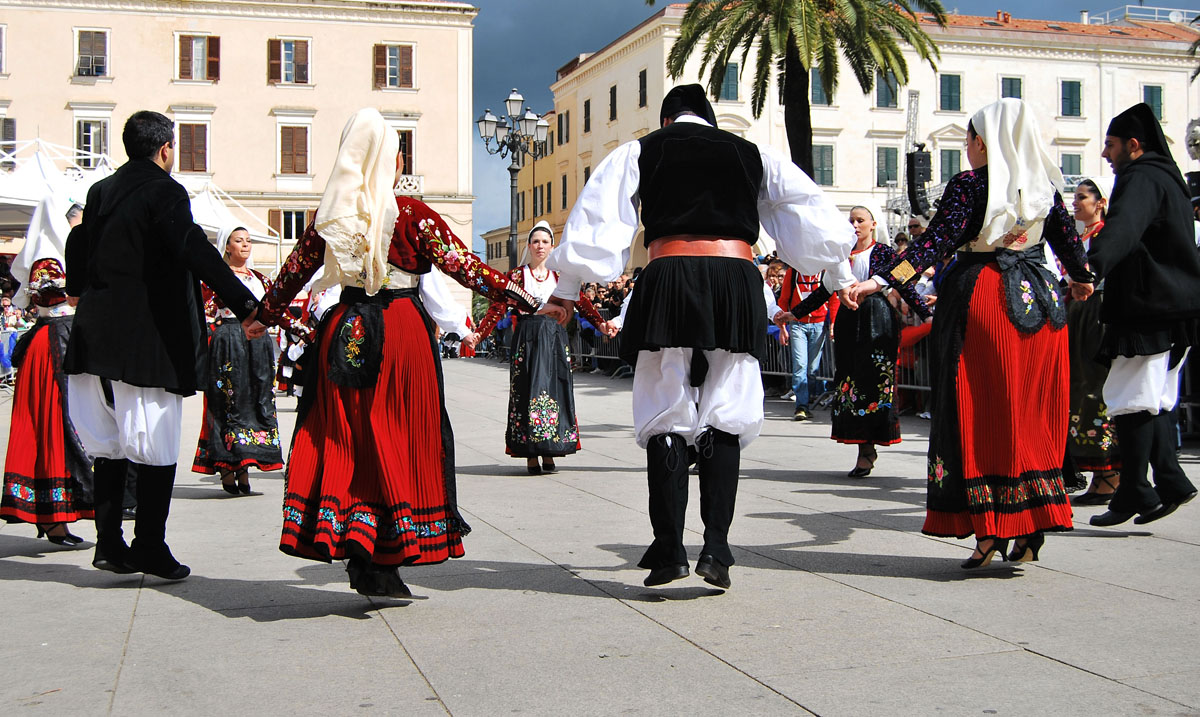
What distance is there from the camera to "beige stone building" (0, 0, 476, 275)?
1918 inches

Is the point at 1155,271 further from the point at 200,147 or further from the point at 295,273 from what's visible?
the point at 200,147

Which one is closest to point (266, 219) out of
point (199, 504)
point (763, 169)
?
point (199, 504)

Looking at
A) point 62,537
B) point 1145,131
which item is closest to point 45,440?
point 62,537

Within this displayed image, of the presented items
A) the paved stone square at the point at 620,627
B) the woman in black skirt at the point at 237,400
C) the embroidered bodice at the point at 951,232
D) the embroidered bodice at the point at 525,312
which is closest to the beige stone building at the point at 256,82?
the embroidered bodice at the point at 525,312

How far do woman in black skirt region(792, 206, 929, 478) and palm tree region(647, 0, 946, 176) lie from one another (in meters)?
15.1

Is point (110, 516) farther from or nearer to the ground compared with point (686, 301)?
nearer to the ground

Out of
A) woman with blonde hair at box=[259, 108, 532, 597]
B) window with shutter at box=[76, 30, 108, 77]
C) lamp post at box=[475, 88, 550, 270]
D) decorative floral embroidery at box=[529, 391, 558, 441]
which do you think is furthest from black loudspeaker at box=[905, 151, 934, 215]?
window with shutter at box=[76, 30, 108, 77]

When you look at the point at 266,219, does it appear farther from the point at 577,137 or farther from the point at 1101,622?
the point at 1101,622

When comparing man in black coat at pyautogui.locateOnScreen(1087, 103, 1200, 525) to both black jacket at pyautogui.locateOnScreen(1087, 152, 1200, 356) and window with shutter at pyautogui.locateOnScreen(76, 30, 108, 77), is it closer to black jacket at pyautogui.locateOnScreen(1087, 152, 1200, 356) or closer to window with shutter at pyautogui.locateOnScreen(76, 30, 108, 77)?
black jacket at pyautogui.locateOnScreen(1087, 152, 1200, 356)

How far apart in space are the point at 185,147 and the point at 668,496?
48.6m

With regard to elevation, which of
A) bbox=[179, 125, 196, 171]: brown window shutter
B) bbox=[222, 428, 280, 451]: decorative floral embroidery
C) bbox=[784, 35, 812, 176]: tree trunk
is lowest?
bbox=[222, 428, 280, 451]: decorative floral embroidery

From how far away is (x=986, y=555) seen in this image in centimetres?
518

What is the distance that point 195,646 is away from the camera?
4230 mm

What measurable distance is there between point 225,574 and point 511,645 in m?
1.99
